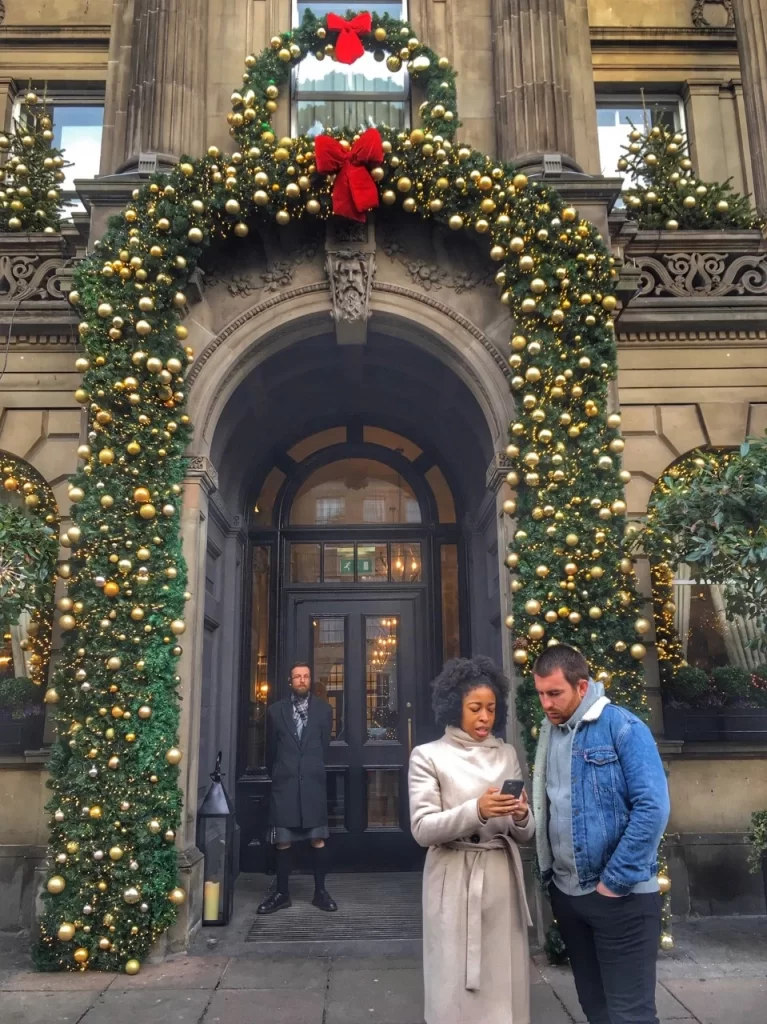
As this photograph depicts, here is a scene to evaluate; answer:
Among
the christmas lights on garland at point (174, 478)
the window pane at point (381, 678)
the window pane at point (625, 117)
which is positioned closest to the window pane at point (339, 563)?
the window pane at point (381, 678)

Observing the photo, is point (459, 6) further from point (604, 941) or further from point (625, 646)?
point (604, 941)

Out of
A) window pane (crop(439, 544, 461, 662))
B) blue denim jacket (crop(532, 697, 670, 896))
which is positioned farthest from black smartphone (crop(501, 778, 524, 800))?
window pane (crop(439, 544, 461, 662))

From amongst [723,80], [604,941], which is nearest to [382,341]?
[604,941]

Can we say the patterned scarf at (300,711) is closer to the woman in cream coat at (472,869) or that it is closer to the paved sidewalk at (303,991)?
the paved sidewalk at (303,991)

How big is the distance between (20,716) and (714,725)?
687cm

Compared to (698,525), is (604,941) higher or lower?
lower

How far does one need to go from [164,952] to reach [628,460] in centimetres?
631

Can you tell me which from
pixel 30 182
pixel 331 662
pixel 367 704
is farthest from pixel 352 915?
pixel 30 182

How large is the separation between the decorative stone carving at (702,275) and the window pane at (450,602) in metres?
3.85

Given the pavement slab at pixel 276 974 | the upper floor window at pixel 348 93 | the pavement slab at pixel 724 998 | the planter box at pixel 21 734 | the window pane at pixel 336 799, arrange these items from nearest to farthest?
the pavement slab at pixel 724 998 < the pavement slab at pixel 276 974 < the planter box at pixel 21 734 < the upper floor window at pixel 348 93 < the window pane at pixel 336 799

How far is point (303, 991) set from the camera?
18.5 ft

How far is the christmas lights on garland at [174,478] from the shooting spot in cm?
633

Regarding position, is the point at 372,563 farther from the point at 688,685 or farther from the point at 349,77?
the point at 349,77

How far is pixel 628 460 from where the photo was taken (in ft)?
28.3
